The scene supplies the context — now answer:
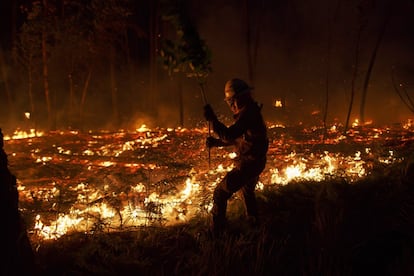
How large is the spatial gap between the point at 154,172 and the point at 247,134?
15.4 ft

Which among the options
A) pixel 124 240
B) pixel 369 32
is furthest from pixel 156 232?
pixel 369 32

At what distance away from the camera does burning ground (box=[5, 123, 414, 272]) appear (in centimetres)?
641

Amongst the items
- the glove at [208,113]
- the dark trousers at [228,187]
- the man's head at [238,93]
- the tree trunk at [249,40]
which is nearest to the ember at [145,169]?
the dark trousers at [228,187]

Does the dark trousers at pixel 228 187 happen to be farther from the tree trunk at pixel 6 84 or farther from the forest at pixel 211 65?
the tree trunk at pixel 6 84

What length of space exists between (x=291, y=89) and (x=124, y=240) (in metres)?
24.0

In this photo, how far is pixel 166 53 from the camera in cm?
574

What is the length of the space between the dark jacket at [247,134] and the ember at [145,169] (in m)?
1.38

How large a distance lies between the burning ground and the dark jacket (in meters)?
0.54

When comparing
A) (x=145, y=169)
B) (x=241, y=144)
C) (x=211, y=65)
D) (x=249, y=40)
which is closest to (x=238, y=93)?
(x=241, y=144)

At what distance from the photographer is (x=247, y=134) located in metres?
5.73

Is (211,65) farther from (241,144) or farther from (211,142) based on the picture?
(211,142)

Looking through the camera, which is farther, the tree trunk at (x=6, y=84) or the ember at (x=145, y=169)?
the tree trunk at (x=6, y=84)

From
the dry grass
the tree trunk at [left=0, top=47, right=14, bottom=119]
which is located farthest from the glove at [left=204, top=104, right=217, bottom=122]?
the tree trunk at [left=0, top=47, right=14, bottom=119]

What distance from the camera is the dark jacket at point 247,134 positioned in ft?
18.0
